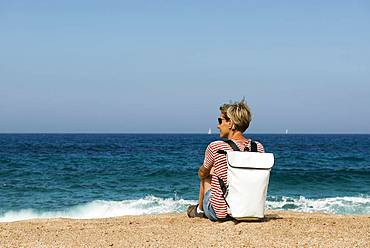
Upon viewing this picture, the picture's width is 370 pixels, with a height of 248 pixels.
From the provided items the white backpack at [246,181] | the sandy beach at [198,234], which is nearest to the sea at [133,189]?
the sandy beach at [198,234]

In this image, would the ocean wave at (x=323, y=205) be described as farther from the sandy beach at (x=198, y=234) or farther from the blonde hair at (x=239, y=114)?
the blonde hair at (x=239, y=114)

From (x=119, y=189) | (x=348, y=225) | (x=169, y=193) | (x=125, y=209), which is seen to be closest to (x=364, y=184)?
(x=169, y=193)

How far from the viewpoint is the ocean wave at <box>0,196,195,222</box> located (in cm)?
1327

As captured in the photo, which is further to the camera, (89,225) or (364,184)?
(364,184)

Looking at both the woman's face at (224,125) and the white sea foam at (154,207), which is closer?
the woman's face at (224,125)

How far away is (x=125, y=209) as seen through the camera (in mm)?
14086

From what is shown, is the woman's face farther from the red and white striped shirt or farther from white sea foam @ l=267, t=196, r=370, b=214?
white sea foam @ l=267, t=196, r=370, b=214

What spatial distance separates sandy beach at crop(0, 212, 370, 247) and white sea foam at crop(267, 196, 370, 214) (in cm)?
653

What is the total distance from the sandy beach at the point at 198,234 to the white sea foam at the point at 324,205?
653 cm

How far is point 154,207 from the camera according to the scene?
47.0 feet

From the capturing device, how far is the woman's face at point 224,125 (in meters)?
6.20

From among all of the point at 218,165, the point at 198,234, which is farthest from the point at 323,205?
the point at 198,234

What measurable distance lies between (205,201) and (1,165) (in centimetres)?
2167

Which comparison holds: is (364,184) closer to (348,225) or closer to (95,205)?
(95,205)
